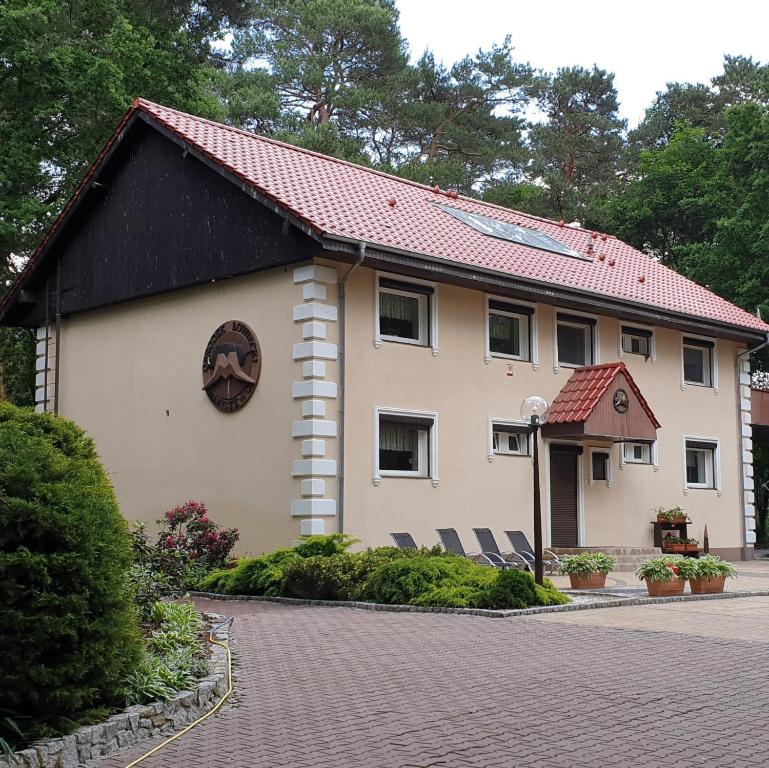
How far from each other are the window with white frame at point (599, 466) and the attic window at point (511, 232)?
183 inches

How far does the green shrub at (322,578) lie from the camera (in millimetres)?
15438

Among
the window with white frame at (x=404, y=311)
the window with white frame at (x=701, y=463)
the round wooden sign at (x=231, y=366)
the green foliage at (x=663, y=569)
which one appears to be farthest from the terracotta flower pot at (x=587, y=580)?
the window with white frame at (x=701, y=463)

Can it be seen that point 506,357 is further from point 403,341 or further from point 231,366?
point 231,366

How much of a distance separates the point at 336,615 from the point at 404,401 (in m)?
6.90

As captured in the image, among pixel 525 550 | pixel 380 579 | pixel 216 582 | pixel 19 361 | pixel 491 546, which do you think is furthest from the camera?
pixel 19 361

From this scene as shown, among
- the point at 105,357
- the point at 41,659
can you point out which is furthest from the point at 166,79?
the point at 41,659

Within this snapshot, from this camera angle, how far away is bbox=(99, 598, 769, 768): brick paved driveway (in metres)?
6.55

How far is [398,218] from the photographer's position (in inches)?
861

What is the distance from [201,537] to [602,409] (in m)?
8.11

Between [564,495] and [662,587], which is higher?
[564,495]

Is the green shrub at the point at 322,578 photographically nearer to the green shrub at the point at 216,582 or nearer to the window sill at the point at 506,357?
the green shrub at the point at 216,582

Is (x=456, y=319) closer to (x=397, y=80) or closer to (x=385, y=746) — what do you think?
(x=385, y=746)

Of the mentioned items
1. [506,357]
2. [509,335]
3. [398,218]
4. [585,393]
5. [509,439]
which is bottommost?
[509,439]

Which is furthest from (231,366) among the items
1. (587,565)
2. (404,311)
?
(587,565)
